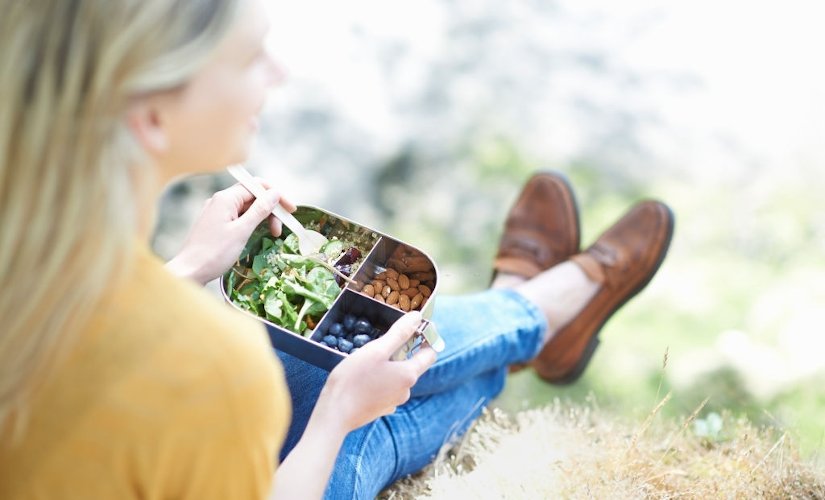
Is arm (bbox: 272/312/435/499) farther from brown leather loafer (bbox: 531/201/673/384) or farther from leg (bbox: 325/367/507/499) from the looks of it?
brown leather loafer (bbox: 531/201/673/384)

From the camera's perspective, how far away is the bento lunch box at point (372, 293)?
1.17 m

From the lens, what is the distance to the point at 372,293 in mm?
1257

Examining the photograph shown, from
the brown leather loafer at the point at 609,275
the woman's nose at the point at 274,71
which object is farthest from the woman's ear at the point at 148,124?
the brown leather loafer at the point at 609,275

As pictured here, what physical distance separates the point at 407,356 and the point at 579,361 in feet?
2.39

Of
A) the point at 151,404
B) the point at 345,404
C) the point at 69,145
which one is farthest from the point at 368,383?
the point at 69,145

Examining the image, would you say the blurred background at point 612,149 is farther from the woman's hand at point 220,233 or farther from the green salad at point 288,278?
the woman's hand at point 220,233

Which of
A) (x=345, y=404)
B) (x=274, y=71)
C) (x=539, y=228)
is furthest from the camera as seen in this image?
(x=539, y=228)

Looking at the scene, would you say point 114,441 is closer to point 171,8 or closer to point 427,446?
A: point 171,8

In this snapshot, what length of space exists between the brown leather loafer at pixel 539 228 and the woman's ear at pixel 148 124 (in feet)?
4.06

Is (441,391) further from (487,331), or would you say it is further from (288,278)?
(288,278)

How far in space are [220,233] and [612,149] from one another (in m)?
1.27

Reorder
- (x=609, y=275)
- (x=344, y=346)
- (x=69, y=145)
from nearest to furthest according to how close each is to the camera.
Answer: (x=69, y=145)
(x=344, y=346)
(x=609, y=275)

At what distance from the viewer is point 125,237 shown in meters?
0.69

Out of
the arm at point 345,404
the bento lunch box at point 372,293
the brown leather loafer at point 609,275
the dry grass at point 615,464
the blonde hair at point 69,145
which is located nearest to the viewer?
the blonde hair at point 69,145
